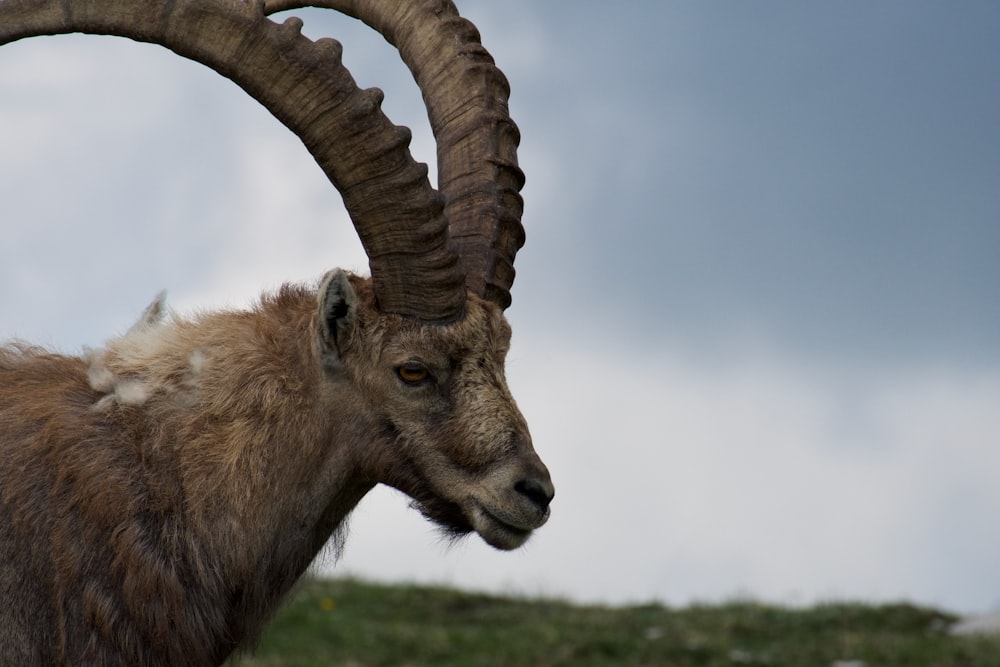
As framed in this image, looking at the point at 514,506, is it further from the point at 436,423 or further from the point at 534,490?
the point at 436,423

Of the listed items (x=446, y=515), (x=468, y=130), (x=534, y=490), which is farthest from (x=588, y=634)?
(x=534, y=490)

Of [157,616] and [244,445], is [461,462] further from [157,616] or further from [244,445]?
[157,616]

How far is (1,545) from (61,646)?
1.71ft

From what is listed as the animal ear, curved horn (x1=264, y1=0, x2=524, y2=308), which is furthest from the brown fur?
curved horn (x1=264, y1=0, x2=524, y2=308)

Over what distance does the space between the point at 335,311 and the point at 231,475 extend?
845 mm

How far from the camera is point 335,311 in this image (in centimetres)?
590

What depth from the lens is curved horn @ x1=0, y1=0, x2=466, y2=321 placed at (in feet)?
19.4

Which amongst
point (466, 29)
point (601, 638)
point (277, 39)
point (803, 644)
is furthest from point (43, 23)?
point (803, 644)

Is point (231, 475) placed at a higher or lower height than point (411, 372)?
lower

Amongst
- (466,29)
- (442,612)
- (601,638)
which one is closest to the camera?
(466,29)

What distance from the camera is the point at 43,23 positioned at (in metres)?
5.90

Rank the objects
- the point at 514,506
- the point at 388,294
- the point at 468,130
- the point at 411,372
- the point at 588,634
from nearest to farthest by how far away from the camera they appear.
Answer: the point at 514,506
the point at 411,372
the point at 388,294
the point at 468,130
the point at 588,634

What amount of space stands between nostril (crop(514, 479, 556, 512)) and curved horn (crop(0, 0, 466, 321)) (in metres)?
0.82

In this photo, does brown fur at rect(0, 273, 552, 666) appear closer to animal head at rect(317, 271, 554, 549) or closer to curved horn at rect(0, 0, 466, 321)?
animal head at rect(317, 271, 554, 549)
